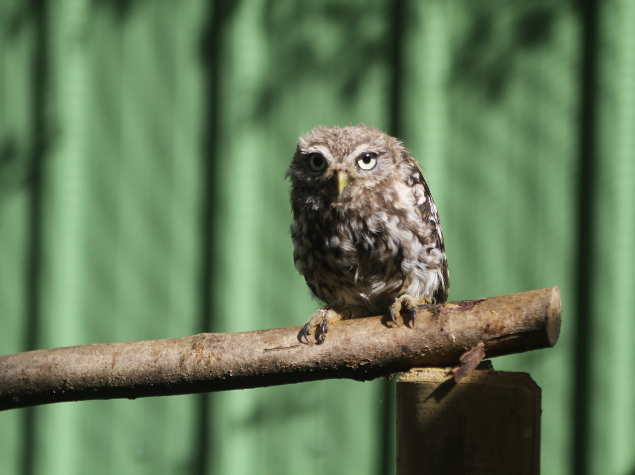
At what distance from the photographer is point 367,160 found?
2260 millimetres

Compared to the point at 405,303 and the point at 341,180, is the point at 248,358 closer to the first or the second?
the point at 405,303

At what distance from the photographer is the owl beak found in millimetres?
2082

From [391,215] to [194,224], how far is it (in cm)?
138

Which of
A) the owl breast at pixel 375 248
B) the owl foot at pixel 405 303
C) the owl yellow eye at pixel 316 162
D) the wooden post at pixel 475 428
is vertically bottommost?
the wooden post at pixel 475 428

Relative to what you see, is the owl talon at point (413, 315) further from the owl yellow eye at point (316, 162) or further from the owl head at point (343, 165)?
the owl yellow eye at point (316, 162)

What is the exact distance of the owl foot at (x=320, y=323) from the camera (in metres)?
1.81

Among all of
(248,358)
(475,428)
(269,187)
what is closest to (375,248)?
(248,358)

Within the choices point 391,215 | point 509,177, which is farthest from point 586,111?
point 391,215

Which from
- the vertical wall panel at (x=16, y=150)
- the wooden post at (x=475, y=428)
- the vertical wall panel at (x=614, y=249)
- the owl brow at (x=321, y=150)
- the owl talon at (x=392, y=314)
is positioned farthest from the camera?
the vertical wall panel at (x=16, y=150)

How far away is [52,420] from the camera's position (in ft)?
9.96

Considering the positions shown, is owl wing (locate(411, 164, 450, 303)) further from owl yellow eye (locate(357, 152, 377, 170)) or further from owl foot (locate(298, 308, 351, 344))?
owl foot (locate(298, 308, 351, 344))

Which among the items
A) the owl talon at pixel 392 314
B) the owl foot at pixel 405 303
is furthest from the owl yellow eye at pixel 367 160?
the owl talon at pixel 392 314

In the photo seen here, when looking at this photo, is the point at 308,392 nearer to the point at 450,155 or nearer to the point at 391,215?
the point at 391,215

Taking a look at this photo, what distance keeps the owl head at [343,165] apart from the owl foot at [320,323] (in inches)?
18.7
